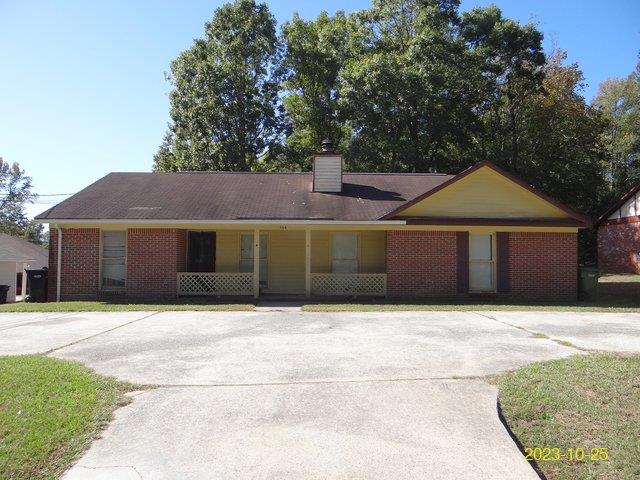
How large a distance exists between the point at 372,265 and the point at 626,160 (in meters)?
34.3

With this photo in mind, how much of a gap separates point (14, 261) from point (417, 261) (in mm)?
28923

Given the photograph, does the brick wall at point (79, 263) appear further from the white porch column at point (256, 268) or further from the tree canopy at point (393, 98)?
the tree canopy at point (393, 98)

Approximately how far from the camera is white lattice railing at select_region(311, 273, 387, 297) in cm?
1648

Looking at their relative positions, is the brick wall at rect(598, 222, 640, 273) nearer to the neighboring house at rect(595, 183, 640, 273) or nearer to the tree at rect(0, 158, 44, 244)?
the neighboring house at rect(595, 183, 640, 273)

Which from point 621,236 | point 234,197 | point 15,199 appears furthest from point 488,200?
point 15,199

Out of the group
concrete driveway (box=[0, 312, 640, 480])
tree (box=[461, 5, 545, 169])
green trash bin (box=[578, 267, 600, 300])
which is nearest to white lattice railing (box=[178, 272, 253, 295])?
concrete driveway (box=[0, 312, 640, 480])

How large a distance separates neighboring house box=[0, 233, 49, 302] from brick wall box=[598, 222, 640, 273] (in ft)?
115

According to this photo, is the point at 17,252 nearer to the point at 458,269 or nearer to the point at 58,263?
the point at 58,263

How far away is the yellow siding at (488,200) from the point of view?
53.5 feet

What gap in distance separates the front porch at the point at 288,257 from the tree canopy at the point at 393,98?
43.0 ft

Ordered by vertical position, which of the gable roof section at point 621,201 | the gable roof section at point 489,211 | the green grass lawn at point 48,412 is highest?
the gable roof section at point 621,201

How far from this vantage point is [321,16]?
3850cm

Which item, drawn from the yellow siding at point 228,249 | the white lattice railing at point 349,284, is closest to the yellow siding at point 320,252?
the white lattice railing at point 349,284

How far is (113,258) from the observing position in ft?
54.2
